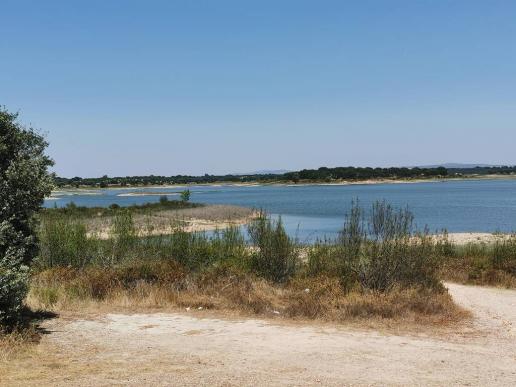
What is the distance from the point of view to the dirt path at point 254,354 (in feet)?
23.6

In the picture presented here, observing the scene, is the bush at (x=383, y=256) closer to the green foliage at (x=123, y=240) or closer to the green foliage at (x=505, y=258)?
the green foliage at (x=505, y=258)

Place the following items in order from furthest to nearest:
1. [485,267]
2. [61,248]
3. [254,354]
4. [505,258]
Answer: [505,258] < [485,267] < [61,248] < [254,354]

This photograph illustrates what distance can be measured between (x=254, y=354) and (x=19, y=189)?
17.1 feet

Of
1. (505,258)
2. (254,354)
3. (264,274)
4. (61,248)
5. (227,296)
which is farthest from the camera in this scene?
(505,258)

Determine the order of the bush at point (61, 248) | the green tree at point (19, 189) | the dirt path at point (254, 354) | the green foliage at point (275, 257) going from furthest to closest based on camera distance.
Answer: the bush at point (61, 248) < the green foliage at point (275, 257) < the green tree at point (19, 189) < the dirt path at point (254, 354)

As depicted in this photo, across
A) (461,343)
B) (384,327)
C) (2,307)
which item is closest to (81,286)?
(2,307)

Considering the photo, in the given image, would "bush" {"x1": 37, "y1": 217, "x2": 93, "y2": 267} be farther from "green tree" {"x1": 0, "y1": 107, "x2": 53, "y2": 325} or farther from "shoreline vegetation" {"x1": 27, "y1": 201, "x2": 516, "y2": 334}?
"green tree" {"x1": 0, "y1": 107, "x2": 53, "y2": 325}

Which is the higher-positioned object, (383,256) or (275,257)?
(383,256)

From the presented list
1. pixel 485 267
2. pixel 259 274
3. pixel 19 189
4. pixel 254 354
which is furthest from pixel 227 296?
pixel 485 267

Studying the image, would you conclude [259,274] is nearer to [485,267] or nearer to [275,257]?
[275,257]

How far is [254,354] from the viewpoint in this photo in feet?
27.8

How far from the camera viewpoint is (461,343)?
938 cm

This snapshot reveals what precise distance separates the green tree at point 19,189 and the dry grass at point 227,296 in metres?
2.36

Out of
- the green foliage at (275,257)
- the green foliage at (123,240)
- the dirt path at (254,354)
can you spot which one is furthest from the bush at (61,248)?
the dirt path at (254,354)
